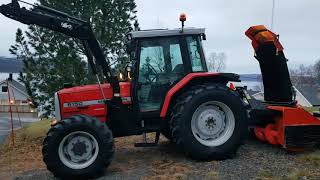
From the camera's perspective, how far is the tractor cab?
29.7 feet

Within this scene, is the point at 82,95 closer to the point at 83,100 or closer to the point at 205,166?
the point at 83,100

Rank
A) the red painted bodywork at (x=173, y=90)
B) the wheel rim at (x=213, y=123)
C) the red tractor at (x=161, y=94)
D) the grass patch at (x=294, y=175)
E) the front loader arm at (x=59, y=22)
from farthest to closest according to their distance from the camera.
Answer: the wheel rim at (x=213, y=123) < the red painted bodywork at (x=173, y=90) < the red tractor at (x=161, y=94) < the front loader arm at (x=59, y=22) < the grass patch at (x=294, y=175)

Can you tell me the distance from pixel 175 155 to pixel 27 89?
9.55 meters

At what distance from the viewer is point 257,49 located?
33.1 feet

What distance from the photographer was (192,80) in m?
8.97

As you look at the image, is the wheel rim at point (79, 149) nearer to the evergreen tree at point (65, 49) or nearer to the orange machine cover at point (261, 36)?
the orange machine cover at point (261, 36)

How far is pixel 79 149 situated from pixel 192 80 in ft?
7.93

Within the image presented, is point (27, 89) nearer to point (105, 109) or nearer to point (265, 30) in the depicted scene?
point (105, 109)

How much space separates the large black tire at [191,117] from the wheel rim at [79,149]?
1471 mm

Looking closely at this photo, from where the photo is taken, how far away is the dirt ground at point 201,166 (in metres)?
7.67

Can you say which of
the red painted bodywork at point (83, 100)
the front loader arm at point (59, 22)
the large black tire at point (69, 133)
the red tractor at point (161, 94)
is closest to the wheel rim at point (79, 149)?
the large black tire at point (69, 133)

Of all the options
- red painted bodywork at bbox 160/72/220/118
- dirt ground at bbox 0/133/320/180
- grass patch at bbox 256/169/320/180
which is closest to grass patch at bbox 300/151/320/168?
dirt ground at bbox 0/133/320/180

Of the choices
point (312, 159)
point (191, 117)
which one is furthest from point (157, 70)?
point (312, 159)

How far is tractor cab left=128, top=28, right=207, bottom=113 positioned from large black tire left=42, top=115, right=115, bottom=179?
3.88 ft
